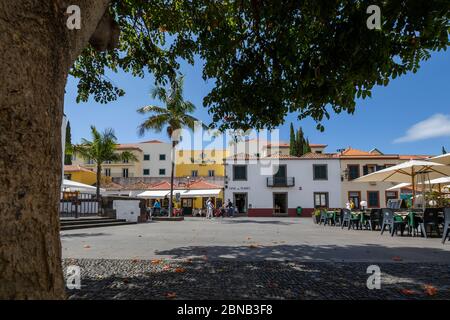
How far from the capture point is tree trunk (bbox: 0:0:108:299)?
150cm

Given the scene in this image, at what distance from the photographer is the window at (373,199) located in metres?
33.8

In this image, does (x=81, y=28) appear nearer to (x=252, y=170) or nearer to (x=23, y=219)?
(x=23, y=219)

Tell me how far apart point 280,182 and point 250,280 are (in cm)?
3027

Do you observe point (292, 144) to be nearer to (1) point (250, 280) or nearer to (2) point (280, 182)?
(2) point (280, 182)

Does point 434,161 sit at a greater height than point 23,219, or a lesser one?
greater

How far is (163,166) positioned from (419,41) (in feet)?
174

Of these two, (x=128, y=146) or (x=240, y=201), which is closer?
(x=240, y=201)

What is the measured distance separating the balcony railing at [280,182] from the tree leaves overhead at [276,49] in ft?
87.8

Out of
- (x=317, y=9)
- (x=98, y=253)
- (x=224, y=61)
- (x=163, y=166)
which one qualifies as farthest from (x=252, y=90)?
(x=163, y=166)

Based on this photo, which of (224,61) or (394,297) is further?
(224,61)

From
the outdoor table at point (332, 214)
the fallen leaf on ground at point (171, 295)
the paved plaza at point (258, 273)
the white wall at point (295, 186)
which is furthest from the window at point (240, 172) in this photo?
the fallen leaf on ground at point (171, 295)

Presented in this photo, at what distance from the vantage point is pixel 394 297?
3.29 metres

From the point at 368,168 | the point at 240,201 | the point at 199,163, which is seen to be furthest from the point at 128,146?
the point at 368,168

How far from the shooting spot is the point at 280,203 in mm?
34312
